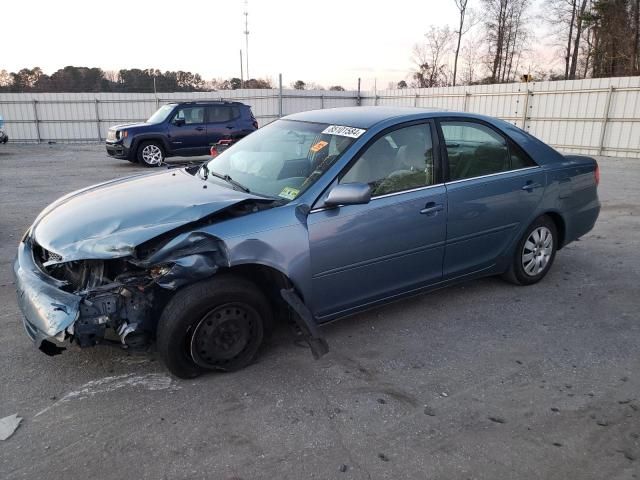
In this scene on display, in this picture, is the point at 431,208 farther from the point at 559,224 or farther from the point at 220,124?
the point at 220,124

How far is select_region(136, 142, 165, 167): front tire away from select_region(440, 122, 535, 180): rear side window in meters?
10.8

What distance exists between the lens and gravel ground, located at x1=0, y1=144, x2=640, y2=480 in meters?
2.41

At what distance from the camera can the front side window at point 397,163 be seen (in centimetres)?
352

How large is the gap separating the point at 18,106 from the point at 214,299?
74.6ft

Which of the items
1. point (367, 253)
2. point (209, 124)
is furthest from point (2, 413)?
point (209, 124)

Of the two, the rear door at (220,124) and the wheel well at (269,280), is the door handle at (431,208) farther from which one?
the rear door at (220,124)

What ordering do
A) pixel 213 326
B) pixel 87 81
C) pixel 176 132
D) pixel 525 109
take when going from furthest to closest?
pixel 87 81 < pixel 525 109 < pixel 176 132 < pixel 213 326

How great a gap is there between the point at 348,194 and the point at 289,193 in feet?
1.42

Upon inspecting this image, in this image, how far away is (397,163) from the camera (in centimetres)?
368

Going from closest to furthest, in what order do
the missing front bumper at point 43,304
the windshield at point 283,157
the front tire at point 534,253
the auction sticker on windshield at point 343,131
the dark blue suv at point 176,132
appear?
the missing front bumper at point 43,304 → the windshield at point 283,157 → the auction sticker on windshield at point 343,131 → the front tire at point 534,253 → the dark blue suv at point 176,132

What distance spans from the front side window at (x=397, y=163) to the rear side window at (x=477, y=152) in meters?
0.22

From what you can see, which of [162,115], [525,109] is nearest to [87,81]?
[162,115]

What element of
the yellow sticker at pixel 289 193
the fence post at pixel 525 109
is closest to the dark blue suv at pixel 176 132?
the fence post at pixel 525 109

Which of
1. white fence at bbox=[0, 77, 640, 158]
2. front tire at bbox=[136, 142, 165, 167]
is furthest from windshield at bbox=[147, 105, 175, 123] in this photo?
white fence at bbox=[0, 77, 640, 158]
